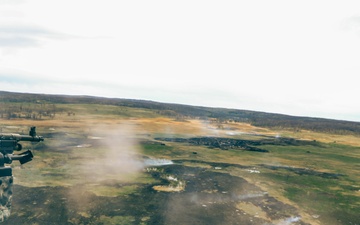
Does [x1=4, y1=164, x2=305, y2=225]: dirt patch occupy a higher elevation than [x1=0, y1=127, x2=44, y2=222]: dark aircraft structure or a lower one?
lower

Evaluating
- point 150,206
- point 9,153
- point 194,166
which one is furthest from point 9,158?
point 194,166

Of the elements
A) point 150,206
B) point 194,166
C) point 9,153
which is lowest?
point 150,206

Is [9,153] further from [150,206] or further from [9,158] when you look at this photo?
[150,206]

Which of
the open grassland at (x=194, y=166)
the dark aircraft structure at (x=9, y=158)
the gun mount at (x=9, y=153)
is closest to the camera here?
the gun mount at (x=9, y=153)

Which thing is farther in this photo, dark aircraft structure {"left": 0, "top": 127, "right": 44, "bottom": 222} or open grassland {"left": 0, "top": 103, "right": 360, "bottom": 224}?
open grassland {"left": 0, "top": 103, "right": 360, "bottom": 224}

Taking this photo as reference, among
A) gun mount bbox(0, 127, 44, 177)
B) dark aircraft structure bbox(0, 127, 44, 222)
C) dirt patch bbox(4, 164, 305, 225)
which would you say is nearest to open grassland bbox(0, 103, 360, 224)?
dirt patch bbox(4, 164, 305, 225)

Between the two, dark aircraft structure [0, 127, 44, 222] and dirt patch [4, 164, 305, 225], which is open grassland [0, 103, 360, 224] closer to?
dirt patch [4, 164, 305, 225]

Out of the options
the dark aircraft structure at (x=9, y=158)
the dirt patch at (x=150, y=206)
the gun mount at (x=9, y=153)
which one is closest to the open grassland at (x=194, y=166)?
the dirt patch at (x=150, y=206)

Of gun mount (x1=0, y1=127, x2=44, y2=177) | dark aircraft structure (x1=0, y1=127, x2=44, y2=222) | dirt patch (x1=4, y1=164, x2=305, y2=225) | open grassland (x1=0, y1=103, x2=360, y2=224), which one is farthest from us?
open grassland (x1=0, y1=103, x2=360, y2=224)

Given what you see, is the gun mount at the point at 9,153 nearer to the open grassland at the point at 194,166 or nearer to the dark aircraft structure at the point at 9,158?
the dark aircraft structure at the point at 9,158

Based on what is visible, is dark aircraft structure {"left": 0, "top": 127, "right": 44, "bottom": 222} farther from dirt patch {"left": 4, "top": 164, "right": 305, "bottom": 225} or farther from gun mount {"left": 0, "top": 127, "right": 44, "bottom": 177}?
dirt patch {"left": 4, "top": 164, "right": 305, "bottom": 225}

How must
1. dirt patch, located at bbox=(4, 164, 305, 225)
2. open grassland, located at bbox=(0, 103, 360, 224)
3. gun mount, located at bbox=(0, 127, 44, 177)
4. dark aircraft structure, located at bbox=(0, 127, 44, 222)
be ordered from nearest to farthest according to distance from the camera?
1. gun mount, located at bbox=(0, 127, 44, 177)
2. dark aircraft structure, located at bbox=(0, 127, 44, 222)
3. dirt patch, located at bbox=(4, 164, 305, 225)
4. open grassland, located at bbox=(0, 103, 360, 224)

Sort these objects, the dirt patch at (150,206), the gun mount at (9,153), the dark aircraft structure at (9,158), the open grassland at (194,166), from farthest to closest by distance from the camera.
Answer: the open grassland at (194,166)
the dirt patch at (150,206)
the dark aircraft structure at (9,158)
the gun mount at (9,153)
